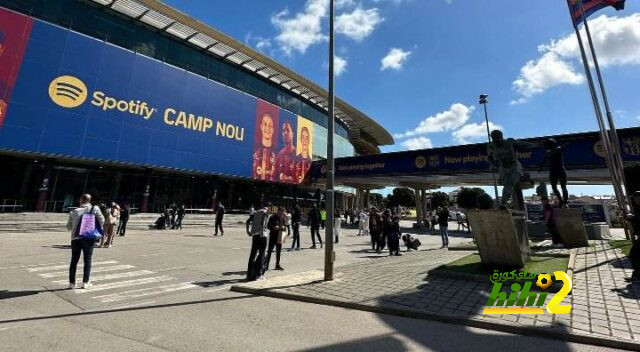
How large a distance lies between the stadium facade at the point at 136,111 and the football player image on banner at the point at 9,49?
0.18 feet

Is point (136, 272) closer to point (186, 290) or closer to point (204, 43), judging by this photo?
point (186, 290)

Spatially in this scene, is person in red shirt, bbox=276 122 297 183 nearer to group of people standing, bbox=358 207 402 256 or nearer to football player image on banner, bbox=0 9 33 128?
football player image on banner, bbox=0 9 33 128

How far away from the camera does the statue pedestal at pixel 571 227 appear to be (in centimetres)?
1109

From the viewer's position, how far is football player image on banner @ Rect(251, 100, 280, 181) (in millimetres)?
37781

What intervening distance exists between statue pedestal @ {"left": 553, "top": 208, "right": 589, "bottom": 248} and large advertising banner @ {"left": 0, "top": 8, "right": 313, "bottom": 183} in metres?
27.8

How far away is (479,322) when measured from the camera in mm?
4746

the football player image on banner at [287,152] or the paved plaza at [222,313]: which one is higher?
the football player image on banner at [287,152]

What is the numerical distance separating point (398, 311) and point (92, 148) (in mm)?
26417

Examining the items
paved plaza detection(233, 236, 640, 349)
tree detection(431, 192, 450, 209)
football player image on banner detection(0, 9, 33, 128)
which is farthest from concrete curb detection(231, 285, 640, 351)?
tree detection(431, 192, 450, 209)

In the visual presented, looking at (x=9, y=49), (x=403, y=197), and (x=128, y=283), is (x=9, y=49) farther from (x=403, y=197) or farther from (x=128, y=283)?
(x=403, y=197)

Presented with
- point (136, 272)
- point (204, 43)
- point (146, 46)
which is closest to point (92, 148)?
point (146, 46)

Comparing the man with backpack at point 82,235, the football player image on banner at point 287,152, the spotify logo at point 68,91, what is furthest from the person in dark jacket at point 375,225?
the football player image on banner at point 287,152

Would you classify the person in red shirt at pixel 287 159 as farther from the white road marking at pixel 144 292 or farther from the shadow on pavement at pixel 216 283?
the white road marking at pixel 144 292

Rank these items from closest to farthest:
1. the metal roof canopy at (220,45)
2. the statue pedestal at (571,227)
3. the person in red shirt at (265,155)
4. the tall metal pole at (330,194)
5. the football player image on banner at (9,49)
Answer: the tall metal pole at (330,194) < the statue pedestal at (571,227) < the football player image on banner at (9,49) < the metal roof canopy at (220,45) < the person in red shirt at (265,155)
